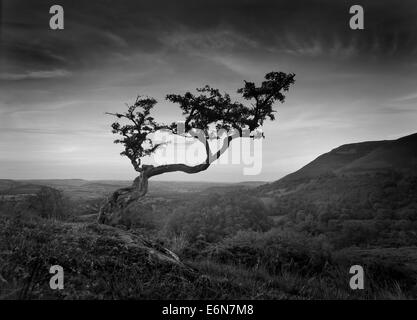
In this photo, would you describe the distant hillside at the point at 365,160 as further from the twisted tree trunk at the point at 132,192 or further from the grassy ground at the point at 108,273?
the grassy ground at the point at 108,273

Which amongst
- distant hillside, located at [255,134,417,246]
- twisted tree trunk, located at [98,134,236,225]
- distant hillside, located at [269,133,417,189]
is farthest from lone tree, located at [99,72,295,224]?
distant hillside, located at [269,133,417,189]

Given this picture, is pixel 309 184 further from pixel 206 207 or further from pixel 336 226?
pixel 206 207

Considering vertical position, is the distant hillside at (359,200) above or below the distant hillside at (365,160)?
below

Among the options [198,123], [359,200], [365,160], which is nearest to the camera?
[198,123]

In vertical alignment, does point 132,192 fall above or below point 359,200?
above

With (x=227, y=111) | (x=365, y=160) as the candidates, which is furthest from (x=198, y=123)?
(x=365, y=160)

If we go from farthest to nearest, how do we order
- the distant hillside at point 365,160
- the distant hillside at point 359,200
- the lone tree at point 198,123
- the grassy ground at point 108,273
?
1. the distant hillside at point 365,160
2. the distant hillside at point 359,200
3. the lone tree at point 198,123
4. the grassy ground at point 108,273

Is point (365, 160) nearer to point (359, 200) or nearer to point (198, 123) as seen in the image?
point (359, 200)

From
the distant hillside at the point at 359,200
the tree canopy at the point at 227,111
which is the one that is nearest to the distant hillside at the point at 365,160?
the distant hillside at the point at 359,200

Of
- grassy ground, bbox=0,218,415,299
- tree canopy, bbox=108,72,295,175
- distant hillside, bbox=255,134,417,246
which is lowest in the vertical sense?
distant hillside, bbox=255,134,417,246

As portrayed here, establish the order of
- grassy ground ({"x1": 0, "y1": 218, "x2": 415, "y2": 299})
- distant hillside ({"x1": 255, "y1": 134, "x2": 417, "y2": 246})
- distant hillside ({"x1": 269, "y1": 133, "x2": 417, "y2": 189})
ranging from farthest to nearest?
1. distant hillside ({"x1": 269, "y1": 133, "x2": 417, "y2": 189})
2. distant hillside ({"x1": 255, "y1": 134, "x2": 417, "y2": 246})
3. grassy ground ({"x1": 0, "y1": 218, "x2": 415, "y2": 299})

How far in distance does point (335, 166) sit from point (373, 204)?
53.2 metres

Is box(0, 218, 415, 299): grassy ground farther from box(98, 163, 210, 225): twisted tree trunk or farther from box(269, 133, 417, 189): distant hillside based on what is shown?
box(269, 133, 417, 189): distant hillside
